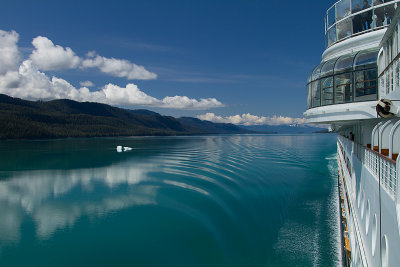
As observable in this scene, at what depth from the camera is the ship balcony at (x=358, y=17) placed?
8.88 metres

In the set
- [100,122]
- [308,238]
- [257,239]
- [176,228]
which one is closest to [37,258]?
[176,228]

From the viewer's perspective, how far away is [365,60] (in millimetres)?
7859

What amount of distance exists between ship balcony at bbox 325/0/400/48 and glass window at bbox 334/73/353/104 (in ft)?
7.64

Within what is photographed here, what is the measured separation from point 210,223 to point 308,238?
5.08 meters

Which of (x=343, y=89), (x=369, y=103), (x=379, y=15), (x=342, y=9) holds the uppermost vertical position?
(x=342, y=9)

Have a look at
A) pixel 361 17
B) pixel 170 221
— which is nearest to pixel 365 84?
pixel 361 17

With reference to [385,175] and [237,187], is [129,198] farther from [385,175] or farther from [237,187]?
[385,175]

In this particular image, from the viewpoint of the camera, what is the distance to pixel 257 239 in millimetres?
12648

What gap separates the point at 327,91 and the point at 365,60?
1589 millimetres

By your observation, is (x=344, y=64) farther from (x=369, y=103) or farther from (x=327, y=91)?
(x=369, y=103)

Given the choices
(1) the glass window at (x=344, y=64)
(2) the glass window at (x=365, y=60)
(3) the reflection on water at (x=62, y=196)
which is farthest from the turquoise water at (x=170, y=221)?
(2) the glass window at (x=365, y=60)

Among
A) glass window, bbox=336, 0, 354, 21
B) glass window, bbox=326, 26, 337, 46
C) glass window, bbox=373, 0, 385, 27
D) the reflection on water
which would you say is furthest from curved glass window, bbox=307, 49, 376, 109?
the reflection on water

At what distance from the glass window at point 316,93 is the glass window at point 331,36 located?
274cm

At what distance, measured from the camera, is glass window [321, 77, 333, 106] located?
8.96 m
